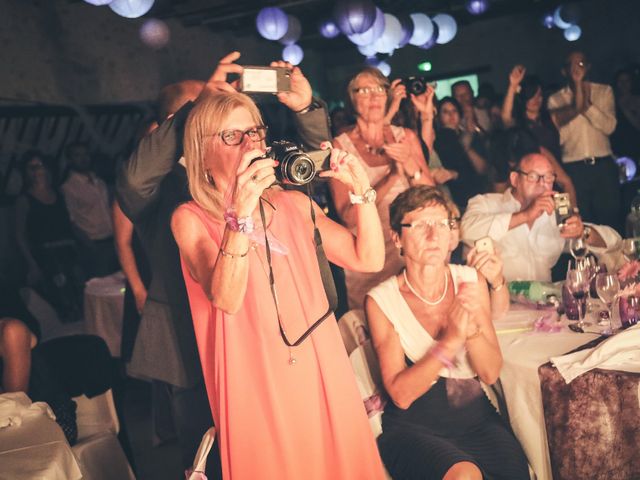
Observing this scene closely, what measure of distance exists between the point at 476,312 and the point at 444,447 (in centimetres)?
38

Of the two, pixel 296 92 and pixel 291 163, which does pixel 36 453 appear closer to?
pixel 291 163

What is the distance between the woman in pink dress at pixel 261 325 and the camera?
4.60 feet

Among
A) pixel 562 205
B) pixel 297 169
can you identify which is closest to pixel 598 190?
pixel 562 205

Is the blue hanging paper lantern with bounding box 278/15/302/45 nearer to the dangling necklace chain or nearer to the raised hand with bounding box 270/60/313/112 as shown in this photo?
the dangling necklace chain

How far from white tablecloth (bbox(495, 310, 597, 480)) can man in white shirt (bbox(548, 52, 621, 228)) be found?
2418 millimetres

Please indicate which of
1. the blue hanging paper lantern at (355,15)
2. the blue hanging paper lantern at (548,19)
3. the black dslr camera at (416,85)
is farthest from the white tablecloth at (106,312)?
the blue hanging paper lantern at (548,19)

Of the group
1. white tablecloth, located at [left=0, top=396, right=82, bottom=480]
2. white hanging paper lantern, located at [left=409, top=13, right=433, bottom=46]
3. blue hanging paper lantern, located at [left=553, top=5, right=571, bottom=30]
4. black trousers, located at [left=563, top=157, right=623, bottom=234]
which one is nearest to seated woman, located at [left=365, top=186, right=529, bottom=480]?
white tablecloth, located at [left=0, top=396, right=82, bottom=480]

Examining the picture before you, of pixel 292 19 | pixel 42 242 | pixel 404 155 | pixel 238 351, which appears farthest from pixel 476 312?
pixel 292 19

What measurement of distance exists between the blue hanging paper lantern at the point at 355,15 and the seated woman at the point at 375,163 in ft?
8.12

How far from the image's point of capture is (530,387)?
1825 mm

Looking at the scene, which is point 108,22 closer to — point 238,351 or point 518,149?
point 518,149

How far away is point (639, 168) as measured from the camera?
19.1ft

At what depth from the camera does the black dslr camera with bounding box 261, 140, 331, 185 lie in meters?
1.39

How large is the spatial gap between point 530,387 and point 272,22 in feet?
16.4
